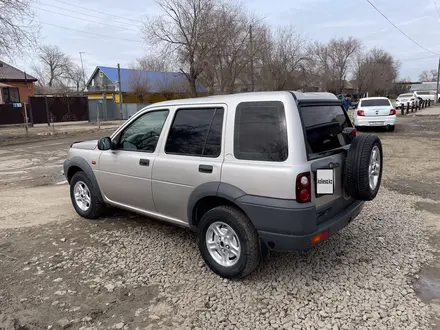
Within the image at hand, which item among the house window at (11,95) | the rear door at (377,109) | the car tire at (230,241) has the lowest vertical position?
the car tire at (230,241)

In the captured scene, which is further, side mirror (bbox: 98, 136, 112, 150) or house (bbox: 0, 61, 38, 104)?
house (bbox: 0, 61, 38, 104)

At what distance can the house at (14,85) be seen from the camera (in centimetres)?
3250

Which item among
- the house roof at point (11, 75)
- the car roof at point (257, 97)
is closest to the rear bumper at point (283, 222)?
the car roof at point (257, 97)

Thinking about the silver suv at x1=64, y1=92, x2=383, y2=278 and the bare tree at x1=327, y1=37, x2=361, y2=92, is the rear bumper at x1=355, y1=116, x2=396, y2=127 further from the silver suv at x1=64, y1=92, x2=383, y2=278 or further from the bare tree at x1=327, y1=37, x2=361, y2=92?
the bare tree at x1=327, y1=37, x2=361, y2=92

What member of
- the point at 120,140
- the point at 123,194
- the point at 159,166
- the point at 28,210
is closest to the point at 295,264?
the point at 159,166

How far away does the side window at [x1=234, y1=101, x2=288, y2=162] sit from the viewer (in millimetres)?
3010

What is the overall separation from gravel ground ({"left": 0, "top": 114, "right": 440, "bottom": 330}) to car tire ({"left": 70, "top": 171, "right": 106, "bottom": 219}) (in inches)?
7.0

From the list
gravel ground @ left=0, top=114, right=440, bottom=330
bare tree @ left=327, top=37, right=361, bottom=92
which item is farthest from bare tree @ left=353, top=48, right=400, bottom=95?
gravel ground @ left=0, top=114, right=440, bottom=330

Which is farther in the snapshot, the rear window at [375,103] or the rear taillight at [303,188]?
the rear window at [375,103]

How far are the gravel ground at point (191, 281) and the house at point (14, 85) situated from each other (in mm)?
33038

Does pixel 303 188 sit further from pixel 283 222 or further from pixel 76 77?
pixel 76 77

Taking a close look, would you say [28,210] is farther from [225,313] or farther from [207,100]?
[225,313]

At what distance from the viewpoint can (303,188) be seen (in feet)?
9.51

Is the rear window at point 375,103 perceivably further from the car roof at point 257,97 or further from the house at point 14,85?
the house at point 14,85
